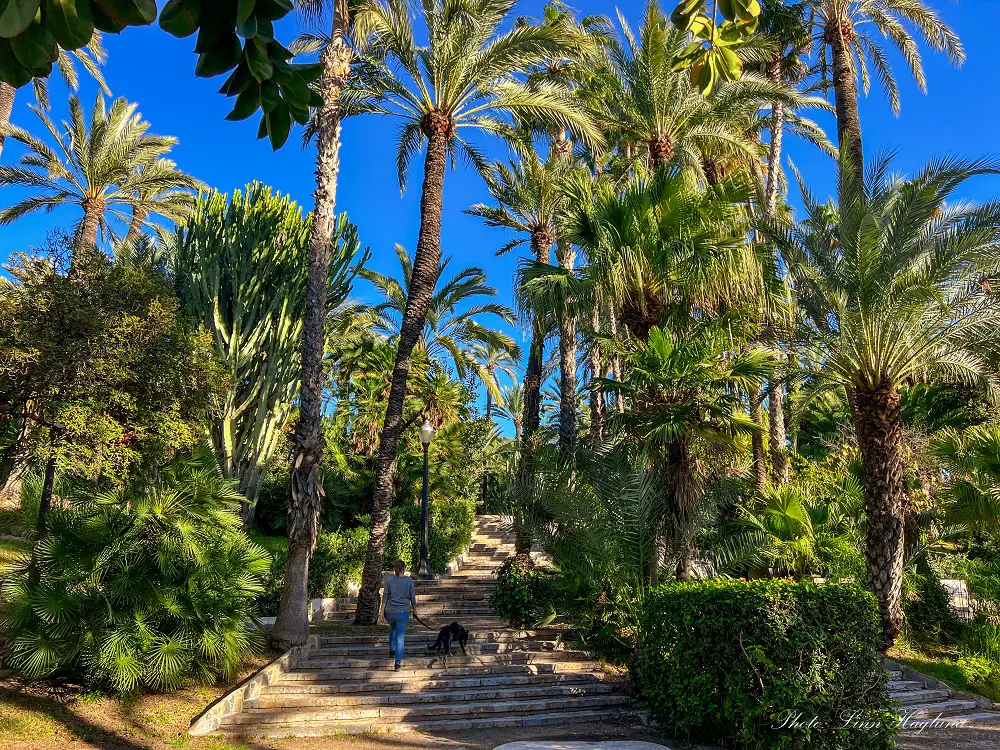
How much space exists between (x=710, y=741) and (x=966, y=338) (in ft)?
24.8

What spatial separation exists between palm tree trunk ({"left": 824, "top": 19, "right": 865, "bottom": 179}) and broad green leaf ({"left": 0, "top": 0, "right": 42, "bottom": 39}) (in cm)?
1636

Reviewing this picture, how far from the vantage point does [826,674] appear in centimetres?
706

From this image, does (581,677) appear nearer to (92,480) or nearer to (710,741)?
(710,741)

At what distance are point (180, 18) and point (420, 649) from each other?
12.0 metres

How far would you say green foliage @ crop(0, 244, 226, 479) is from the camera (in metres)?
9.00

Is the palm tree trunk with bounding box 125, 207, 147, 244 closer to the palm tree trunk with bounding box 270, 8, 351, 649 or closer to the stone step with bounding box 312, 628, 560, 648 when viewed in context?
the palm tree trunk with bounding box 270, 8, 351, 649

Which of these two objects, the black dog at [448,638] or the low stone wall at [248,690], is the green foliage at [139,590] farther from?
the black dog at [448,638]

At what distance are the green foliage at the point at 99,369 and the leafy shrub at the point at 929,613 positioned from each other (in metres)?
14.7

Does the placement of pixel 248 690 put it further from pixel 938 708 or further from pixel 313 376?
pixel 938 708

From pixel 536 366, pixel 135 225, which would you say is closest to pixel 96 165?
pixel 135 225

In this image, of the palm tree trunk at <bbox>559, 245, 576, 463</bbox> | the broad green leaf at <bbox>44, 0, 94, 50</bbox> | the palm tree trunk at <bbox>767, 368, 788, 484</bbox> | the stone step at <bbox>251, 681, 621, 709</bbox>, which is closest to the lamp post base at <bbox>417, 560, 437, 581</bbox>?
the palm tree trunk at <bbox>559, 245, 576, 463</bbox>

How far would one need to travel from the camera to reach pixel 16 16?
1174 millimetres

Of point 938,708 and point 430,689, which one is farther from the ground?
point 430,689

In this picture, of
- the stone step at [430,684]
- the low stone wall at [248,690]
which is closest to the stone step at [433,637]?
the low stone wall at [248,690]
